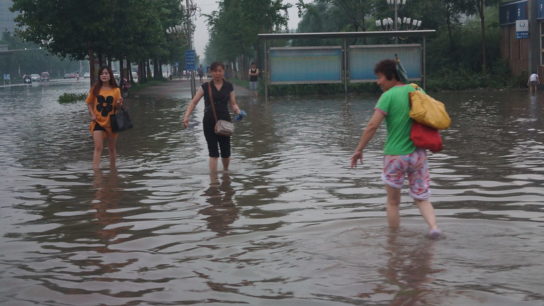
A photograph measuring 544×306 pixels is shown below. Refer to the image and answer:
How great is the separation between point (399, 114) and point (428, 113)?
0.89 feet

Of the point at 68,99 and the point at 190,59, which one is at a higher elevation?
the point at 190,59

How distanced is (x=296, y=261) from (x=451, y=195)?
355 centimetres

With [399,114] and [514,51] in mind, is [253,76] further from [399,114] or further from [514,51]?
[399,114]

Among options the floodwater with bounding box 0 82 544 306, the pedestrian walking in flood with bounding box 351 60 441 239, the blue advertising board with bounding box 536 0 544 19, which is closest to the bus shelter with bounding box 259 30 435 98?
the blue advertising board with bounding box 536 0 544 19

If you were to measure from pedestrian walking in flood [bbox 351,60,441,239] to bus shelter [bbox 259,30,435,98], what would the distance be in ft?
91.8

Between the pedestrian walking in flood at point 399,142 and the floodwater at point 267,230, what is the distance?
412 mm

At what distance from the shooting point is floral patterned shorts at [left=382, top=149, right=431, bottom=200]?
6750 millimetres

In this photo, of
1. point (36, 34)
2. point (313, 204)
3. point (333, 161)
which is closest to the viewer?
point (313, 204)

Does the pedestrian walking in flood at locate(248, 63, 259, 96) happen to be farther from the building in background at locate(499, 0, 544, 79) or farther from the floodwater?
the floodwater

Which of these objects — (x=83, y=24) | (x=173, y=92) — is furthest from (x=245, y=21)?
(x=83, y=24)

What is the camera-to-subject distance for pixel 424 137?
6.64 meters

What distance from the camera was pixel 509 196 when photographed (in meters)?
8.98

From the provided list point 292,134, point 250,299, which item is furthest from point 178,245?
point 292,134

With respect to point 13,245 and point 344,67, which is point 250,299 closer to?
point 13,245
